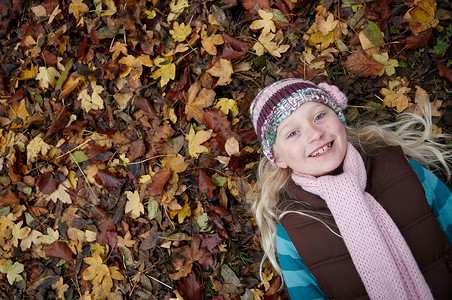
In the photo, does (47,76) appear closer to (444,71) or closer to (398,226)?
(398,226)

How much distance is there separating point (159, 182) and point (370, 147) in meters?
1.70

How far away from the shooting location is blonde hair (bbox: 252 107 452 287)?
7.91ft

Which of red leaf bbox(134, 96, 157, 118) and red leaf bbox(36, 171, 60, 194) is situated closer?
red leaf bbox(134, 96, 157, 118)

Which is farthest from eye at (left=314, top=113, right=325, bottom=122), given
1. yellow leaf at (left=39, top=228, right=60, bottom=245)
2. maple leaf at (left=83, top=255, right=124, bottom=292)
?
yellow leaf at (left=39, top=228, right=60, bottom=245)

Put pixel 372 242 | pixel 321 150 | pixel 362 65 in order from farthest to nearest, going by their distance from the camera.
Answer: pixel 362 65
pixel 321 150
pixel 372 242

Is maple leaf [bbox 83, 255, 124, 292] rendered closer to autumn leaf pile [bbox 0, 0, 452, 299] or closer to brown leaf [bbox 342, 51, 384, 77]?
autumn leaf pile [bbox 0, 0, 452, 299]

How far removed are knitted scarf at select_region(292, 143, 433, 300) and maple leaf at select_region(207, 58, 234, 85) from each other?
112 cm

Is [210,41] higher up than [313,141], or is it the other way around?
[210,41]

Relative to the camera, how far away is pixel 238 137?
2537 millimetres

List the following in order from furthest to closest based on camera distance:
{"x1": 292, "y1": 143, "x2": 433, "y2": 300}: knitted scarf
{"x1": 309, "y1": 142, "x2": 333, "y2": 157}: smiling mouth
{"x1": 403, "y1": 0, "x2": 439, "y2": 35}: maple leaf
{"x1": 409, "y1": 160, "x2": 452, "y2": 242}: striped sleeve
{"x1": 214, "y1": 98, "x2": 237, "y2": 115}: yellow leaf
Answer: {"x1": 214, "y1": 98, "x2": 237, "y2": 115}: yellow leaf
{"x1": 403, "y1": 0, "x2": 439, "y2": 35}: maple leaf
{"x1": 409, "y1": 160, "x2": 452, "y2": 242}: striped sleeve
{"x1": 309, "y1": 142, "x2": 333, "y2": 157}: smiling mouth
{"x1": 292, "y1": 143, "x2": 433, "y2": 300}: knitted scarf

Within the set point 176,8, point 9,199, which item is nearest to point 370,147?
point 176,8

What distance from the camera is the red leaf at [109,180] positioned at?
8.73 feet

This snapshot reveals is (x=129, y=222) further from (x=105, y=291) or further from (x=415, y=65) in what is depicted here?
(x=415, y=65)

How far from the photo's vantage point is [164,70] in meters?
2.56
